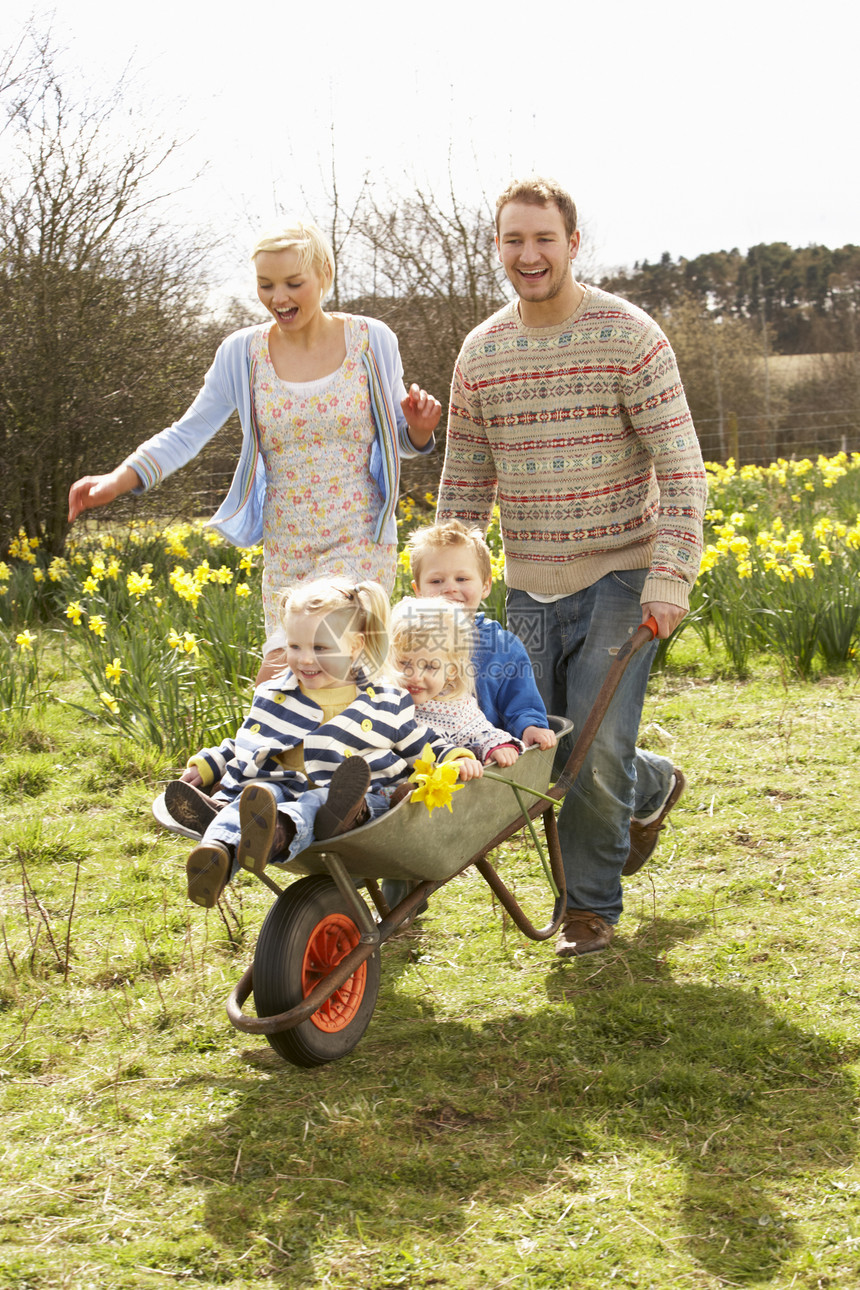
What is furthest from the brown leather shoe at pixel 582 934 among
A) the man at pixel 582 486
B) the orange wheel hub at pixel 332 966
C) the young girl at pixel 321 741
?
the young girl at pixel 321 741

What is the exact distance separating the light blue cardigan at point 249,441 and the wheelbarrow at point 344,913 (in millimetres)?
871

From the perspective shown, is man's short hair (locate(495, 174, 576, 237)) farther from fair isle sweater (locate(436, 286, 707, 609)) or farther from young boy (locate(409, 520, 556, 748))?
young boy (locate(409, 520, 556, 748))

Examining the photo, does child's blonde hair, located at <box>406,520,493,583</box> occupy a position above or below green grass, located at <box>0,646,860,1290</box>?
above

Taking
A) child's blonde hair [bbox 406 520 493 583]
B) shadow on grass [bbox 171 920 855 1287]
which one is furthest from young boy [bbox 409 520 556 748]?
shadow on grass [bbox 171 920 855 1287]

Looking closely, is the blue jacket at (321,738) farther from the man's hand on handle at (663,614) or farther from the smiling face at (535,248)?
the smiling face at (535,248)

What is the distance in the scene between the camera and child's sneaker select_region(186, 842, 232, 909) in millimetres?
1880

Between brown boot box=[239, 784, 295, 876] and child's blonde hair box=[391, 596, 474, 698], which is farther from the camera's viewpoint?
child's blonde hair box=[391, 596, 474, 698]

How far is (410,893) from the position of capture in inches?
88.4

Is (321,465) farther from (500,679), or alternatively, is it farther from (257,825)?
(257,825)

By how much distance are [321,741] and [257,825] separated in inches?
11.4

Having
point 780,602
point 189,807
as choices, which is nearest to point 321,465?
point 189,807

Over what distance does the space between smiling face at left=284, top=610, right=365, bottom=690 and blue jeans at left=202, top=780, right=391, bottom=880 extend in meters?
0.22

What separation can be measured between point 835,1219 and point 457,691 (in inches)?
46.3

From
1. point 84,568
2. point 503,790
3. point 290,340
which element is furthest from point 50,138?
point 503,790
